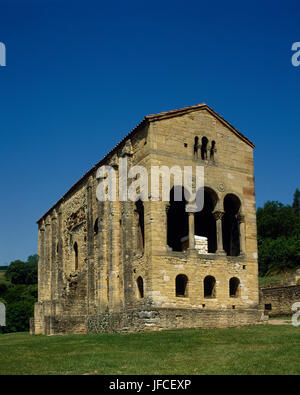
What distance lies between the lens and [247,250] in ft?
96.9

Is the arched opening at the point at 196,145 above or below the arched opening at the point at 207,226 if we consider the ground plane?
above

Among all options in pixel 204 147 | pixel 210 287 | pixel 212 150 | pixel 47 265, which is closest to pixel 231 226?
pixel 210 287

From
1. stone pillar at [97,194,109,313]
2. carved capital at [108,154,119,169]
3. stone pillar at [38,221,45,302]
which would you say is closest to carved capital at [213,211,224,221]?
carved capital at [108,154,119,169]

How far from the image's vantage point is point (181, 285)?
93.0 ft

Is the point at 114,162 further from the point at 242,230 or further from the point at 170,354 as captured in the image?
the point at 170,354

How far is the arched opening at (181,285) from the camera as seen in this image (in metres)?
27.0

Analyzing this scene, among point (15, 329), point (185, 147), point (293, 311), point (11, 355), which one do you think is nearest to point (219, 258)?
point (185, 147)

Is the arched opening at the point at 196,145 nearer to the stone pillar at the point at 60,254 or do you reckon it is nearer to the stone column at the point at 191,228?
the stone column at the point at 191,228

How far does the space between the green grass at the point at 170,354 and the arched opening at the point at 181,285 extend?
12.8 feet

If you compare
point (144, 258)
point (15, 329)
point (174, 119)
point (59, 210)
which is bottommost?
point (15, 329)

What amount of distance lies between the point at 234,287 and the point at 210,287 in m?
1.62

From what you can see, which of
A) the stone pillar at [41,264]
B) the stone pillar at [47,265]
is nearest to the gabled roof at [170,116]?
the stone pillar at [47,265]

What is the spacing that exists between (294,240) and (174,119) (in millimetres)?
35459
